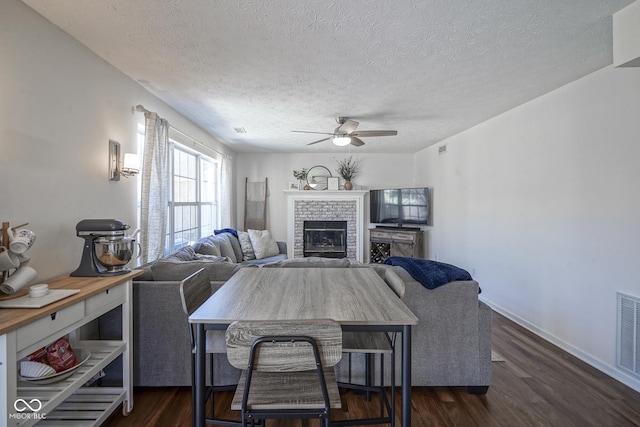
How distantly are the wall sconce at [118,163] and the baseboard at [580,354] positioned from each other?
4007mm

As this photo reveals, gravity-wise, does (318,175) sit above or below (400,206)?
above

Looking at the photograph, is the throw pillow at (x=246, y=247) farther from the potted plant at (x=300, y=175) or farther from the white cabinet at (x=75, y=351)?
the white cabinet at (x=75, y=351)

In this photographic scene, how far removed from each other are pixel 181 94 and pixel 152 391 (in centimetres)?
260

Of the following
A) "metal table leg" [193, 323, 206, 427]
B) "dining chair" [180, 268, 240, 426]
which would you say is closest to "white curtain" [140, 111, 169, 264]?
"dining chair" [180, 268, 240, 426]

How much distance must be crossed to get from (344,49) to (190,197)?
3140mm

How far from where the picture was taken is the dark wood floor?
74.3 inches

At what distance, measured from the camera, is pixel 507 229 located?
3615 millimetres

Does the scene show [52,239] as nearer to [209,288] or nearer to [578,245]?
[209,288]

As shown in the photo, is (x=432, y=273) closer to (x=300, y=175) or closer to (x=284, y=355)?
(x=284, y=355)

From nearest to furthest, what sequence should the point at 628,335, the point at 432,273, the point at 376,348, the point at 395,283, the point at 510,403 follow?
the point at 376,348, the point at 395,283, the point at 510,403, the point at 432,273, the point at 628,335

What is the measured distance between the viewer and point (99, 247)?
74.5 inches

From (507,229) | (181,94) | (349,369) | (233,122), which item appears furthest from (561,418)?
(233,122)

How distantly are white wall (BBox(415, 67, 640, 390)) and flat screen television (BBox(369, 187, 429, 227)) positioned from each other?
56.2 inches

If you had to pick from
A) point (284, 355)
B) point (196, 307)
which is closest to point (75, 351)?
point (196, 307)
